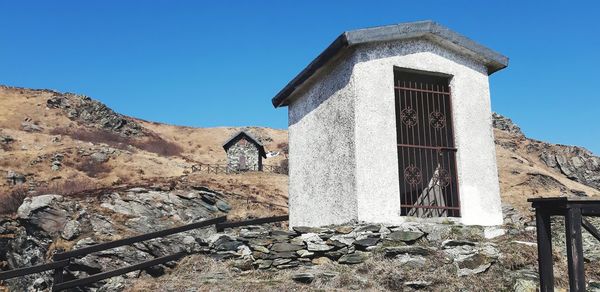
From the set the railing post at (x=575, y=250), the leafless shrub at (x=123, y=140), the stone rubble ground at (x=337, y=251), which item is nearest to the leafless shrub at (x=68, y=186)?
the stone rubble ground at (x=337, y=251)

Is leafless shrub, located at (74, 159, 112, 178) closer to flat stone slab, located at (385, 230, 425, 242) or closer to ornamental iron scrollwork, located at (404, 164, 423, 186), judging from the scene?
ornamental iron scrollwork, located at (404, 164, 423, 186)

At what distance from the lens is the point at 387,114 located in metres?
10.2

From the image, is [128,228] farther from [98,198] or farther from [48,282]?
[48,282]

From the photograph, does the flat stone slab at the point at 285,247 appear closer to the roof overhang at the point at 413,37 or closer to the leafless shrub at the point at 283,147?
the roof overhang at the point at 413,37

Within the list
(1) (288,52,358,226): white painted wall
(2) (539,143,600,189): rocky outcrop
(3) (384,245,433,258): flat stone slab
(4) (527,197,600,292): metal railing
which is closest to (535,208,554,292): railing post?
(4) (527,197,600,292): metal railing

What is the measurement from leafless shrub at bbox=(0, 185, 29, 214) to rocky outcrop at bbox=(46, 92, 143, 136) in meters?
33.8

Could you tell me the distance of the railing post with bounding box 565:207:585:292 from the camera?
6109mm

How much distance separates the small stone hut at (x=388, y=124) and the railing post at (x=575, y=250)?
378 centimetres

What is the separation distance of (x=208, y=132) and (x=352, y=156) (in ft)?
214

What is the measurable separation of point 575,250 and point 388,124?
4575 millimetres

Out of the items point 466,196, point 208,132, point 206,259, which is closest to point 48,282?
point 206,259

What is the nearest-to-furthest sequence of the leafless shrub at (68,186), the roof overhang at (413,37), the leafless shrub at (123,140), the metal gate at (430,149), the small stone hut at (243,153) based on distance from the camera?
the roof overhang at (413,37), the metal gate at (430,149), the leafless shrub at (68,186), the small stone hut at (243,153), the leafless shrub at (123,140)

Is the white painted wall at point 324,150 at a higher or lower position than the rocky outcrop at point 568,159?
lower

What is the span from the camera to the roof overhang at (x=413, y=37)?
10.0 metres
